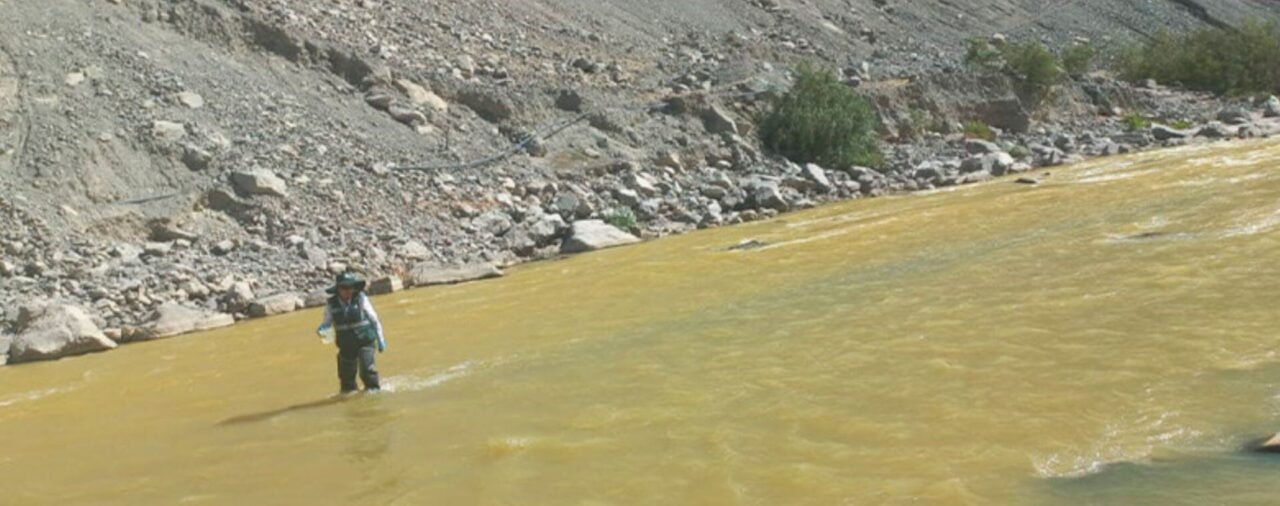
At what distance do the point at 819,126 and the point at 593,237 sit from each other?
879cm

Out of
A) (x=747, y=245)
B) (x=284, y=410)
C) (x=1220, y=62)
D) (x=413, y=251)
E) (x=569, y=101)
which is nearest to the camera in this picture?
(x=284, y=410)

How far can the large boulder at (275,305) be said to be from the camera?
16.3 m

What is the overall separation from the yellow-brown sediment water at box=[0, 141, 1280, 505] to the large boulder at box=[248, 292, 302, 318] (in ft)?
2.24

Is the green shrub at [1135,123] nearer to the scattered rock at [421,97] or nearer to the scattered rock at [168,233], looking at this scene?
the scattered rock at [421,97]

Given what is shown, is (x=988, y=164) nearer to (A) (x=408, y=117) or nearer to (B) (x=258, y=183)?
(A) (x=408, y=117)

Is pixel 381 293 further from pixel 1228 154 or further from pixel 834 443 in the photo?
pixel 1228 154

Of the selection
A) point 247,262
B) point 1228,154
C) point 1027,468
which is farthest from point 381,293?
point 1228,154

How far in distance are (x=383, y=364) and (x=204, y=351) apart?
3.09 m

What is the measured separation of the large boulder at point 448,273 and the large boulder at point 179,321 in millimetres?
2856

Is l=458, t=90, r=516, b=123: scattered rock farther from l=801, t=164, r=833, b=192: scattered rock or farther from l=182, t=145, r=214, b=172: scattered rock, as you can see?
l=182, t=145, r=214, b=172: scattered rock

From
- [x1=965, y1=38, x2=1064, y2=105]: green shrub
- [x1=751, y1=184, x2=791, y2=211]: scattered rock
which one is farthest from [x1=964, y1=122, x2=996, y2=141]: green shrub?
[x1=751, y1=184, x2=791, y2=211]: scattered rock

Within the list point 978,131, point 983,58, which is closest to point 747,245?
point 978,131

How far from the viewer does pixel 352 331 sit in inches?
404

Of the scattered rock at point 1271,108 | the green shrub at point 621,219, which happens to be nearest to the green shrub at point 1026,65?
the scattered rock at point 1271,108
